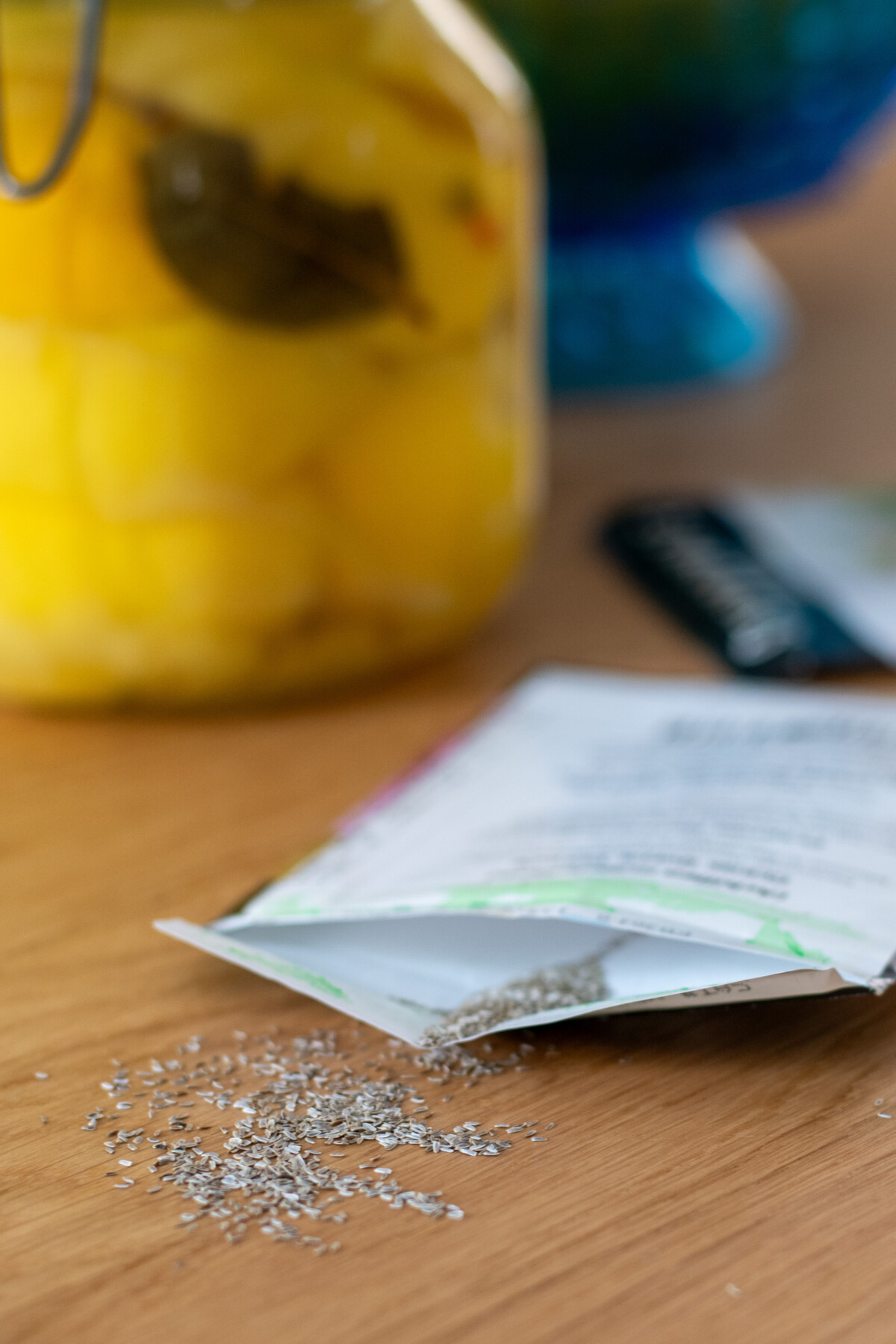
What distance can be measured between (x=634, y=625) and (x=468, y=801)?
18 cm

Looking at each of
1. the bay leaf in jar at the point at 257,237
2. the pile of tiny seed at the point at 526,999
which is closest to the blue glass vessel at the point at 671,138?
the bay leaf in jar at the point at 257,237

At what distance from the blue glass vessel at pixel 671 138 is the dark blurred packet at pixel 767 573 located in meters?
0.17

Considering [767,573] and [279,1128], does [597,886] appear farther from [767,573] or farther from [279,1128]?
[767,573]

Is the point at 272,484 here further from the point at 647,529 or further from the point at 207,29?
the point at 647,529

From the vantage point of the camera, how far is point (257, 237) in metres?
0.40

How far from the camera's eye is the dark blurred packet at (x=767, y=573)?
497mm

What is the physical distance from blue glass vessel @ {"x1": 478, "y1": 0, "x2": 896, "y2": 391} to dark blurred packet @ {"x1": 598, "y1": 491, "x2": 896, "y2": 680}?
0.17 meters

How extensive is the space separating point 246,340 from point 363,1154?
8.9 inches

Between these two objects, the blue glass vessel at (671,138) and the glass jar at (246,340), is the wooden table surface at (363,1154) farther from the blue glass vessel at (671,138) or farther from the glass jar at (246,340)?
the blue glass vessel at (671,138)

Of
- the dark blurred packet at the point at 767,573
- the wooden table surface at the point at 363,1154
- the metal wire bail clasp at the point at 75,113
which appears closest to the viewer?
the wooden table surface at the point at 363,1154

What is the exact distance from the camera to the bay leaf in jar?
0.40 m

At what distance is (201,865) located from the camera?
1.24 feet

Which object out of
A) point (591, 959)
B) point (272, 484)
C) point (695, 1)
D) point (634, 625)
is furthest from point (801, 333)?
point (591, 959)

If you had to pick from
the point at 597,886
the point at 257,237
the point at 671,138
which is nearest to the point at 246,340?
the point at 257,237
